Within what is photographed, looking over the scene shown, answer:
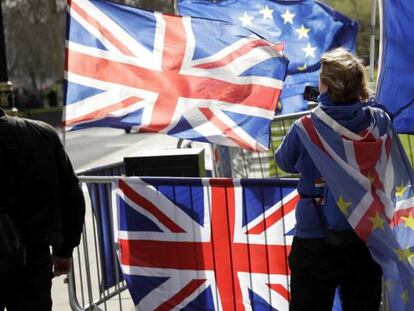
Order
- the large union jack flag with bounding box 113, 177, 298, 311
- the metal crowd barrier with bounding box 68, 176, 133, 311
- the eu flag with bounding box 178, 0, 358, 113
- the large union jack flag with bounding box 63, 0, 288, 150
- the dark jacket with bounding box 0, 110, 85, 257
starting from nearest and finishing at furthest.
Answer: the dark jacket with bounding box 0, 110, 85, 257
the large union jack flag with bounding box 113, 177, 298, 311
the large union jack flag with bounding box 63, 0, 288, 150
the metal crowd barrier with bounding box 68, 176, 133, 311
the eu flag with bounding box 178, 0, 358, 113

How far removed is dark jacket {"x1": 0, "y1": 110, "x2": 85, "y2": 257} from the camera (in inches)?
122

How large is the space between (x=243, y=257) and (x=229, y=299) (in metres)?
0.31

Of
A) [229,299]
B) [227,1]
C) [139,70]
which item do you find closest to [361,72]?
[229,299]

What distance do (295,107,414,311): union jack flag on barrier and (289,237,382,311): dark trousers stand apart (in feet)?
0.28

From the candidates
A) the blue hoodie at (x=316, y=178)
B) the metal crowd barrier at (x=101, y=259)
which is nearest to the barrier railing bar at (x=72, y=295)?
the metal crowd barrier at (x=101, y=259)

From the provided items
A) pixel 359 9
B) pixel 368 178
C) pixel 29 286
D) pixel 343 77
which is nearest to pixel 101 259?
pixel 29 286

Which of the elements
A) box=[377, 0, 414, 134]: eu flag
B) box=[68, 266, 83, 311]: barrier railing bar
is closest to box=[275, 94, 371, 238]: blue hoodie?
box=[377, 0, 414, 134]: eu flag

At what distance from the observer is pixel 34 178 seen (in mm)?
3154

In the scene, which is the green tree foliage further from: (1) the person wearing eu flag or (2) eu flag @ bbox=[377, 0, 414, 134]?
(1) the person wearing eu flag

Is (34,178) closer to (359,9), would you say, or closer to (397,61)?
(397,61)

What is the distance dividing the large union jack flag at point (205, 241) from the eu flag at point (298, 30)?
3.59 metres

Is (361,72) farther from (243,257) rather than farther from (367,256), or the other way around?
(243,257)

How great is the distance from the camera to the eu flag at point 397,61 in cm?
397

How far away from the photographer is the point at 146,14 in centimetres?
517
